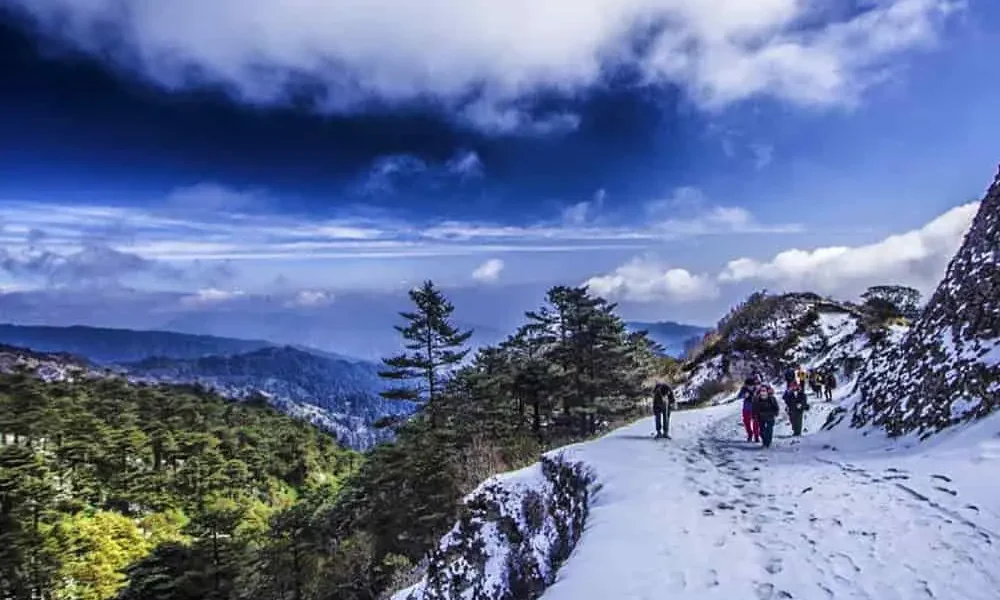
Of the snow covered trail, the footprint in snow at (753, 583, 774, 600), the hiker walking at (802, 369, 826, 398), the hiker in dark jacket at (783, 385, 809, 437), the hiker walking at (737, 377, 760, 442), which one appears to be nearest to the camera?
the footprint in snow at (753, 583, 774, 600)

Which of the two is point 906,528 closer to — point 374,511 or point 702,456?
point 702,456

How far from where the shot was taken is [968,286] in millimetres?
14977

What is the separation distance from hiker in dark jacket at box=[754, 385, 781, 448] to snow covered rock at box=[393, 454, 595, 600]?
17.9 feet

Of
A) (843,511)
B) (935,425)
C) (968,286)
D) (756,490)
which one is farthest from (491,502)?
(968,286)

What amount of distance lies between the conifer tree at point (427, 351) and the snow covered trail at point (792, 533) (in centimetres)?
2111

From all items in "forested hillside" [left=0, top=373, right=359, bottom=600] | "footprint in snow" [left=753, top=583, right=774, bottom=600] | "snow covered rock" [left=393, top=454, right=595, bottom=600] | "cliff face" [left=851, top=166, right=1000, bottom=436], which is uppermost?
"cliff face" [left=851, top=166, right=1000, bottom=436]

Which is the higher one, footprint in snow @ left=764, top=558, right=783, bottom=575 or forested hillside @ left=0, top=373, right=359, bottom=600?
footprint in snow @ left=764, top=558, right=783, bottom=575

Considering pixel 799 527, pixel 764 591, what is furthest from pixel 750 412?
pixel 764 591

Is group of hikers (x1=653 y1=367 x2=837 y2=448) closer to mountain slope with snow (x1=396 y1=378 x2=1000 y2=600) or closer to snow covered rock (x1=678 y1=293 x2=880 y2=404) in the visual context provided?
mountain slope with snow (x1=396 y1=378 x2=1000 y2=600)

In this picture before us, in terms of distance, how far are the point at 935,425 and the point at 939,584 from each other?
304 inches

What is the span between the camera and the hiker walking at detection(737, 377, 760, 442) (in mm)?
16312

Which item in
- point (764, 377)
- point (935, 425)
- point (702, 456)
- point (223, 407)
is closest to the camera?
point (935, 425)

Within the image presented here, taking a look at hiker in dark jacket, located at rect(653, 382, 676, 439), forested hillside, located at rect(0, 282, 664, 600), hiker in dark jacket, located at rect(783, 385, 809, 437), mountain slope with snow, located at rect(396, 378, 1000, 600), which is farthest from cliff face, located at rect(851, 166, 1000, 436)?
forested hillside, located at rect(0, 282, 664, 600)

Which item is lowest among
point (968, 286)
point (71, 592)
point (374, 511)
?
point (71, 592)
